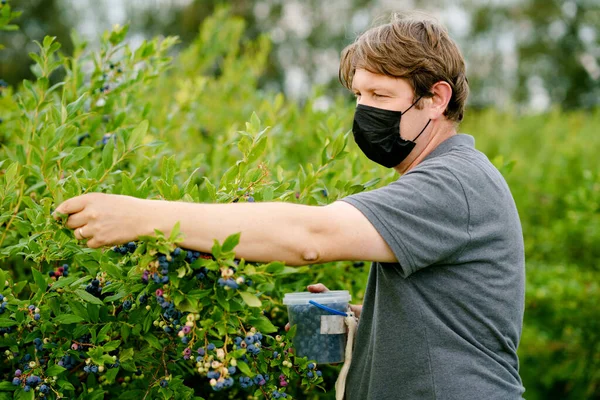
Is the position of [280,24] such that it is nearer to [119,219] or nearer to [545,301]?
[545,301]

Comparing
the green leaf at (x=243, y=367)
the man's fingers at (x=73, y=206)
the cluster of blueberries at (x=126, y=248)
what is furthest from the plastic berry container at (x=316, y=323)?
the man's fingers at (x=73, y=206)

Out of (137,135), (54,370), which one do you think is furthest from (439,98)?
(54,370)

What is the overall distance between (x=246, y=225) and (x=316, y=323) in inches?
24.9

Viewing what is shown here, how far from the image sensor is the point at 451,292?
186 centimetres

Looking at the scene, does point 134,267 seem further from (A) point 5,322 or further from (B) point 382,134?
(B) point 382,134

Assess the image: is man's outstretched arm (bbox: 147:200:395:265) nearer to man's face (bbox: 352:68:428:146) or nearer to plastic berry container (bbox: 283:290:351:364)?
plastic berry container (bbox: 283:290:351:364)

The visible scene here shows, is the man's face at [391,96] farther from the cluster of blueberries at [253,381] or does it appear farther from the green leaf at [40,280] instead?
the green leaf at [40,280]

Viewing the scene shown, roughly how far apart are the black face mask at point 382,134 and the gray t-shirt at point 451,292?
0.63 ft

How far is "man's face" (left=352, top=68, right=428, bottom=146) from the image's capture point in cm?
210

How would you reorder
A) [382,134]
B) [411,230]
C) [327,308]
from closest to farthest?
[411,230] → [327,308] → [382,134]

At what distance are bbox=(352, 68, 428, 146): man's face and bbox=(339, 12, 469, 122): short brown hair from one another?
0.02 metres

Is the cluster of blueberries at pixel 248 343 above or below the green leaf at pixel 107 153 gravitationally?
below

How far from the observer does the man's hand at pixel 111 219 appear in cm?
150

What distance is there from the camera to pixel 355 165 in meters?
2.84
